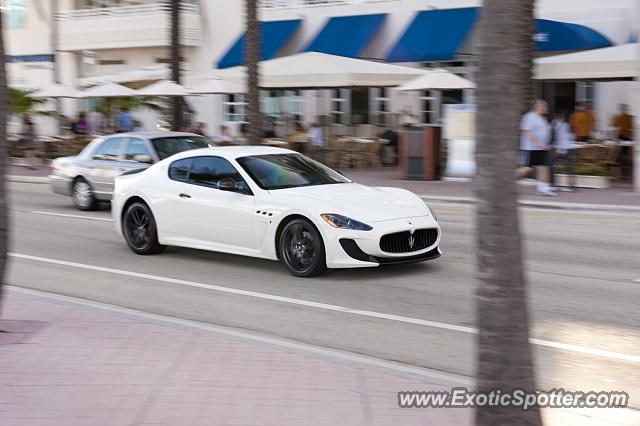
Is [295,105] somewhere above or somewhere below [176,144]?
above

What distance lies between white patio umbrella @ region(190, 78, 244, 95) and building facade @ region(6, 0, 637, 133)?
3.77ft

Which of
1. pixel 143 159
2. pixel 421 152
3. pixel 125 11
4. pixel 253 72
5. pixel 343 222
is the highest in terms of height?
pixel 125 11

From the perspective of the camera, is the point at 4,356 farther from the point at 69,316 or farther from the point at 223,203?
the point at 223,203

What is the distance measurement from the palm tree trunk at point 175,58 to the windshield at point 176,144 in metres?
10.9

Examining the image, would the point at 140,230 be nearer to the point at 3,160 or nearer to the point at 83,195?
the point at 3,160

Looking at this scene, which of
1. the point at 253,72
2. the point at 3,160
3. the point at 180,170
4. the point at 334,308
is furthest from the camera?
the point at 253,72

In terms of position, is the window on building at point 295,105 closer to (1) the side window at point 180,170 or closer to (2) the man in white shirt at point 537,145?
(2) the man in white shirt at point 537,145

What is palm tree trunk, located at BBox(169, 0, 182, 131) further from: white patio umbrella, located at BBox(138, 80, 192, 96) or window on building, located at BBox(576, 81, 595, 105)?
window on building, located at BBox(576, 81, 595, 105)

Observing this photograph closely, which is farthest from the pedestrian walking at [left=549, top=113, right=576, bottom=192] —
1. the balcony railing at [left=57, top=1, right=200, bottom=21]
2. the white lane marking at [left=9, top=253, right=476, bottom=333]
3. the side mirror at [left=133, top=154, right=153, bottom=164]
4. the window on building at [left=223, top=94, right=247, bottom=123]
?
the balcony railing at [left=57, top=1, right=200, bottom=21]

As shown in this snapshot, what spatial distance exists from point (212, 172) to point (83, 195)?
7.11m

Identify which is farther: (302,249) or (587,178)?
(587,178)

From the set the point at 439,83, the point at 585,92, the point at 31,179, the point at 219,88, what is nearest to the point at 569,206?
the point at 439,83

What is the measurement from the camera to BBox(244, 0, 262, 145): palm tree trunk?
21469 millimetres

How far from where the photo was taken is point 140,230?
1186 cm
